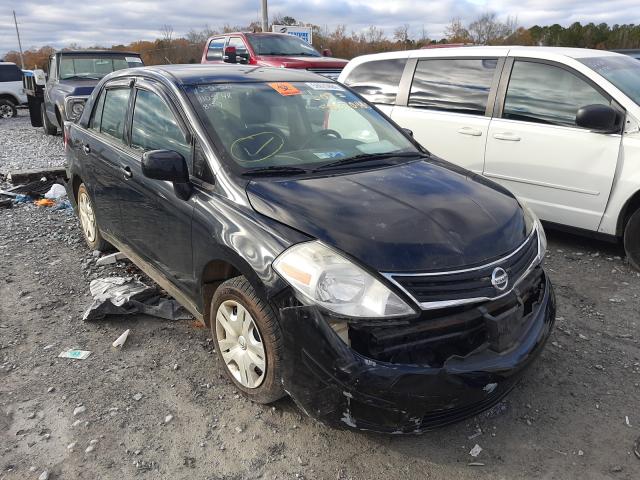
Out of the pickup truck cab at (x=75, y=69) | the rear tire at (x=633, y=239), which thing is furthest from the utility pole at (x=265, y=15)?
the rear tire at (x=633, y=239)

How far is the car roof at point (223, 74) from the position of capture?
11.5ft

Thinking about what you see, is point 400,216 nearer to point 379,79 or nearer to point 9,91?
point 379,79

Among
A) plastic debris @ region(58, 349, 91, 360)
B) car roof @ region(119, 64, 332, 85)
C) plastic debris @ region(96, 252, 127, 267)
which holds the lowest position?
plastic debris @ region(58, 349, 91, 360)

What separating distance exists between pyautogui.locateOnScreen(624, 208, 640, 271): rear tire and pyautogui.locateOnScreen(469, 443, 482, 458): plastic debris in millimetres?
2749

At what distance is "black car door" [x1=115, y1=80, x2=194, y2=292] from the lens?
3168 mm

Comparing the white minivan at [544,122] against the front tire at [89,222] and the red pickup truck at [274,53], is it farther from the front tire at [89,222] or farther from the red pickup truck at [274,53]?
the red pickup truck at [274,53]

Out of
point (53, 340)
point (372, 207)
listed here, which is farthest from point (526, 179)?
point (53, 340)

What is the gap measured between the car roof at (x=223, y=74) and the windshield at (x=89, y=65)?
845 cm

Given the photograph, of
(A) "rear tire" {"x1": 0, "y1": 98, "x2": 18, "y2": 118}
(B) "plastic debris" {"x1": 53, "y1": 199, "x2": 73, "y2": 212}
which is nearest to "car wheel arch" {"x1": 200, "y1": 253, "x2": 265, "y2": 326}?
(B) "plastic debris" {"x1": 53, "y1": 199, "x2": 73, "y2": 212}

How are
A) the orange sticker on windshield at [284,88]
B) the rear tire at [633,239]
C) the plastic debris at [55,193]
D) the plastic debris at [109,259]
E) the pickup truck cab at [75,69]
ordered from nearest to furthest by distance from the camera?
the orange sticker on windshield at [284,88], the rear tire at [633,239], the plastic debris at [109,259], the plastic debris at [55,193], the pickup truck cab at [75,69]

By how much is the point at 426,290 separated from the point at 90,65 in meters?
11.5

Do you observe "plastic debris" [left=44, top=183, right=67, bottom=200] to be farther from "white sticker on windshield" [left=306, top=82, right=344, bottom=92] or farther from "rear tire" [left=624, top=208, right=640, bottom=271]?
"rear tire" [left=624, top=208, right=640, bottom=271]

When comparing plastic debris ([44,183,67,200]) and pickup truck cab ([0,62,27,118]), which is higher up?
pickup truck cab ([0,62,27,118])

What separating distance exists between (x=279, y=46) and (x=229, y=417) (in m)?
10.3
